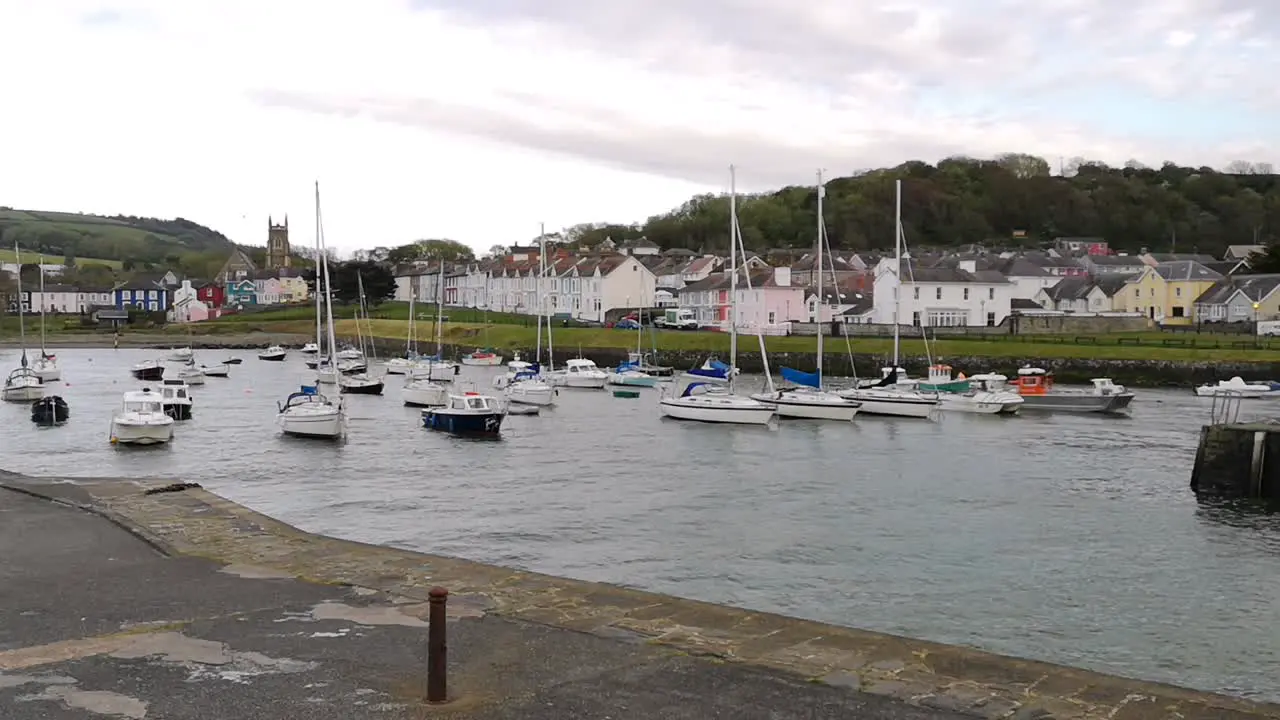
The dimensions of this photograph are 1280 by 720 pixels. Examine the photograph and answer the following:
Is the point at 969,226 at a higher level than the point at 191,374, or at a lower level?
higher

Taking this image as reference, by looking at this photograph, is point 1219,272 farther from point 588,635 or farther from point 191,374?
point 588,635

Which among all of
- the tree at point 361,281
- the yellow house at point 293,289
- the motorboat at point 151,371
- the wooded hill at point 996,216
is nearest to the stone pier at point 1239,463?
the motorboat at point 151,371

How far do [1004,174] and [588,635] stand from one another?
19858 cm

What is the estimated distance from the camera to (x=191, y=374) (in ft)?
253

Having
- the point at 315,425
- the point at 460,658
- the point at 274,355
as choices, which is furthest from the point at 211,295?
the point at 460,658

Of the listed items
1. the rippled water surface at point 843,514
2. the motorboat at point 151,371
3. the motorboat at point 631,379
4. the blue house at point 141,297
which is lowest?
the rippled water surface at point 843,514

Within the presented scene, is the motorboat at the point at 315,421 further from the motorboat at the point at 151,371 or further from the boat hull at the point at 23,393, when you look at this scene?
the motorboat at the point at 151,371

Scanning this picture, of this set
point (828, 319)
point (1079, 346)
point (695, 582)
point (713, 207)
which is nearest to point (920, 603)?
point (695, 582)

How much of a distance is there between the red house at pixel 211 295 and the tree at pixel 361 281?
33239 mm

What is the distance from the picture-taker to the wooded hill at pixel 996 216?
174 metres

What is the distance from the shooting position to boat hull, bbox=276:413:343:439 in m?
42.6

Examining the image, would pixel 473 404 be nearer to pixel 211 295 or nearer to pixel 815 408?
pixel 815 408

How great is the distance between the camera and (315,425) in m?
42.7

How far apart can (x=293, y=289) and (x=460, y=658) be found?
184 meters
